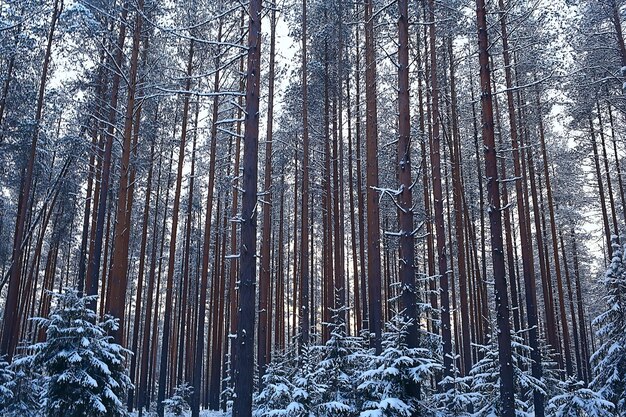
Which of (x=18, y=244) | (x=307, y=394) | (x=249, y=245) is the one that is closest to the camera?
(x=249, y=245)

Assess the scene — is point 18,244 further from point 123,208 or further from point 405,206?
point 405,206

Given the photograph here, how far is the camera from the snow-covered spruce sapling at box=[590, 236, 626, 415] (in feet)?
32.0

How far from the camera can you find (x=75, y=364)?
891 centimetres

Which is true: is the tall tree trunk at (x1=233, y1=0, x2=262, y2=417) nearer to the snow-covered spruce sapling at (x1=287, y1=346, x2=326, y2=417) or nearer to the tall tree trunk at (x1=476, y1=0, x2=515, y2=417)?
the snow-covered spruce sapling at (x1=287, y1=346, x2=326, y2=417)

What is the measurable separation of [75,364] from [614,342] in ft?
36.8

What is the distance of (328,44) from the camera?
19.0m

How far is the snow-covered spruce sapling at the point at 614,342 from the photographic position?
9750 mm

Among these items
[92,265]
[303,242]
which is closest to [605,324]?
[303,242]

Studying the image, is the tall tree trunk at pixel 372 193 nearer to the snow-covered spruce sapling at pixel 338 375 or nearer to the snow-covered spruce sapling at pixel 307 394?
the snow-covered spruce sapling at pixel 338 375

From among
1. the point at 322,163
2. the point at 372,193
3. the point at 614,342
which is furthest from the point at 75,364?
the point at 322,163

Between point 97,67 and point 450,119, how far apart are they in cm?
1404

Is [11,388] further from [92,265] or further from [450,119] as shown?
[450,119]

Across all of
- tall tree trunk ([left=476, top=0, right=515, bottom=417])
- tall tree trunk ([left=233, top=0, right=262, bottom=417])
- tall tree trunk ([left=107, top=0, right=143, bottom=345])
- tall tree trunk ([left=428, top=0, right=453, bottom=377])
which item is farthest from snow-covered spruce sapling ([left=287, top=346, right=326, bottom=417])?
tall tree trunk ([left=107, top=0, right=143, bottom=345])

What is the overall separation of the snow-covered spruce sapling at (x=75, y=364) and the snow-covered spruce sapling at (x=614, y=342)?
33.5 feet
